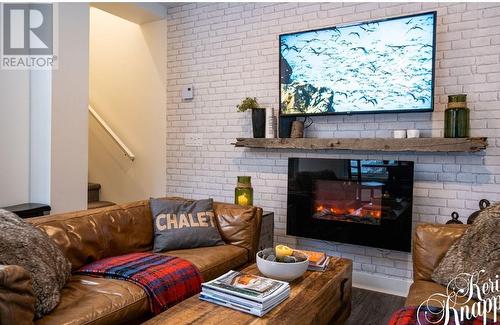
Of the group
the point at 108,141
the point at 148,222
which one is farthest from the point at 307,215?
the point at 108,141

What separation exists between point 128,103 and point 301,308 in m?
3.73

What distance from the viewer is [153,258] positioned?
2.27 meters

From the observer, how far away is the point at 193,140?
14.0 feet

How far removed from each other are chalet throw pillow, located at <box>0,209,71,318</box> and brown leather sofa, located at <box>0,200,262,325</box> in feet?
0.20

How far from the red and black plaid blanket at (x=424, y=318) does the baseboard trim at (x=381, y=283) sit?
166 cm

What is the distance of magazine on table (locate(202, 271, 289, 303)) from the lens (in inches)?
63.0

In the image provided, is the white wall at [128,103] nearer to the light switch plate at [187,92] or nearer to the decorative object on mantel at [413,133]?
the light switch plate at [187,92]

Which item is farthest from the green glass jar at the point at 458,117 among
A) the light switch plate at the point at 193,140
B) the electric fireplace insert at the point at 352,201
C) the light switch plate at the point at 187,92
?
the light switch plate at the point at 187,92

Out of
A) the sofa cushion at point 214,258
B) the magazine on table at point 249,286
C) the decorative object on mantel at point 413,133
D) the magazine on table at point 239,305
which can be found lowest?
the sofa cushion at point 214,258

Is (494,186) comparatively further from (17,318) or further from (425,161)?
(17,318)

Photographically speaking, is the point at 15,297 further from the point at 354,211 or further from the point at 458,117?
the point at 458,117

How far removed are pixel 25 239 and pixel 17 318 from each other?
48cm

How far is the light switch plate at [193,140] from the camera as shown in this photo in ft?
13.8

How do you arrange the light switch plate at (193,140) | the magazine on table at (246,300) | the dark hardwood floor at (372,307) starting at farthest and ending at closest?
1. the light switch plate at (193,140)
2. the dark hardwood floor at (372,307)
3. the magazine on table at (246,300)
